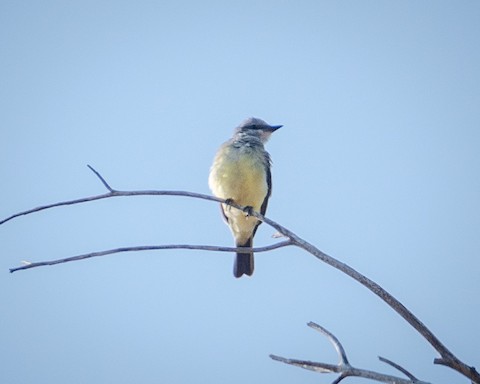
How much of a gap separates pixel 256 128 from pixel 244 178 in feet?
4.42

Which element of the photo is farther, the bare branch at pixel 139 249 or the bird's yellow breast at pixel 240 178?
the bird's yellow breast at pixel 240 178

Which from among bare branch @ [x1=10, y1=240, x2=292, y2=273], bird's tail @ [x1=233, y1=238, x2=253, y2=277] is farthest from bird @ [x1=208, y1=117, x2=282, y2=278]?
bare branch @ [x1=10, y1=240, x2=292, y2=273]

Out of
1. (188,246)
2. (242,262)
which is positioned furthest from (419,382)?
(242,262)

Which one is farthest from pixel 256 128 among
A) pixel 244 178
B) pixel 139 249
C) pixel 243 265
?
pixel 139 249

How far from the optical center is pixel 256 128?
25.1 feet

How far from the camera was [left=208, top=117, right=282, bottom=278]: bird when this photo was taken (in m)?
6.51

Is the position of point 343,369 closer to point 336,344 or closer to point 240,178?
point 336,344

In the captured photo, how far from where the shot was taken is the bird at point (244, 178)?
6508 mm

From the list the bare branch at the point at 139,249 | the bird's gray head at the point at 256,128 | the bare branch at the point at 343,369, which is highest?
the bird's gray head at the point at 256,128

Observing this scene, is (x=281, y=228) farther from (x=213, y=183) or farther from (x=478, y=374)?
(x=213, y=183)

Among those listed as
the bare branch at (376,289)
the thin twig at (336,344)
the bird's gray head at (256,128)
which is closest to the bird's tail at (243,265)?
the bird's gray head at (256,128)

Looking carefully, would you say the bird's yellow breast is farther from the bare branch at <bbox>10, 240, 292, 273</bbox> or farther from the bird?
the bare branch at <bbox>10, 240, 292, 273</bbox>

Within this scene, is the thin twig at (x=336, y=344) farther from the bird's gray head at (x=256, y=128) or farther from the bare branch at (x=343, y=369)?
the bird's gray head at (x=256, y=128)

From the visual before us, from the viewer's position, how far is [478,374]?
257 centimetres
